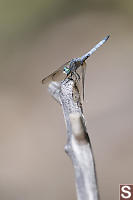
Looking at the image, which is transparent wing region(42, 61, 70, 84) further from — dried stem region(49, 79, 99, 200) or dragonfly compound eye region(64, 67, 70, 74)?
dried stem region(49, 79, 99, 200)

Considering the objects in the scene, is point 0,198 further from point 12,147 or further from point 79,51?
point 79,51

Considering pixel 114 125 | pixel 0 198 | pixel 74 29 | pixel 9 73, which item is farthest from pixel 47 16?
pixel 0 198

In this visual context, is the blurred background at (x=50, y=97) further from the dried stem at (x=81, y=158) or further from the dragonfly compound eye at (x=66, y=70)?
the dried stem at (x=81, y=158)

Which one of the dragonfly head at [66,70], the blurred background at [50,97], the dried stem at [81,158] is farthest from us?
the blurred background at [50,97]

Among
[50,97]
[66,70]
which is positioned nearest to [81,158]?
[66,70]

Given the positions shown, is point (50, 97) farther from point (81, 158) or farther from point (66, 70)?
point (81, 158)

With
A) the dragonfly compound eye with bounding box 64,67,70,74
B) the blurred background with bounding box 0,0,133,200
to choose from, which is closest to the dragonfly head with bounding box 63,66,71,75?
the dragonfly compound eye with bounding box 64,67,70,74

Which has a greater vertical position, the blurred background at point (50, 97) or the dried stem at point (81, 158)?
the blurred background at point (50, 97)

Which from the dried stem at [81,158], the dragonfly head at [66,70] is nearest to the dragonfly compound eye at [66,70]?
the dragonfly head at [66,70]
